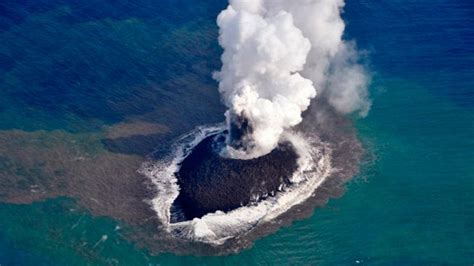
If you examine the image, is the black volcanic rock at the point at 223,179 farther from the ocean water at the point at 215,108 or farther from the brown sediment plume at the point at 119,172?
the ocean water at the point at 215,108

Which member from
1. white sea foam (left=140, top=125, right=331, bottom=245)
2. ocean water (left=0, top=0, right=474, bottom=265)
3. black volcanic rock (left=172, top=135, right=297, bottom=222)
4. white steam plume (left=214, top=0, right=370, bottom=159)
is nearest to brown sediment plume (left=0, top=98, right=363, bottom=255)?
white sea foam (left=140, top=125, right=331, bottom=245)

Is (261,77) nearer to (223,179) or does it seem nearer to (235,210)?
(223,179)

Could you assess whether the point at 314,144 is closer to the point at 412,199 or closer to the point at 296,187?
the point at 296,187

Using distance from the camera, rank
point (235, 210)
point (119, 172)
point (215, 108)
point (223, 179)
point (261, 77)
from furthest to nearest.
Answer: point (215, 108)
point (261, 77)
point (119, 172)
point (223, 179)
point (235, 210)

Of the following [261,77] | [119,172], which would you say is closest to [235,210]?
[119,172]

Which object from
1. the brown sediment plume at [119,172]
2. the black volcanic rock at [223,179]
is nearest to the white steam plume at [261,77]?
the black volcanic rock at [223,179]

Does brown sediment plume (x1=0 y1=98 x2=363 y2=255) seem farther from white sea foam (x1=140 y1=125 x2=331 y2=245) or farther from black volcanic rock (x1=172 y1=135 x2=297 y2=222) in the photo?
black volcanic rock (x1=172 y1=135 x2=297 y2=222)

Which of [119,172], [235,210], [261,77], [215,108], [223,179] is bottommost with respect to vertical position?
[235,210]
